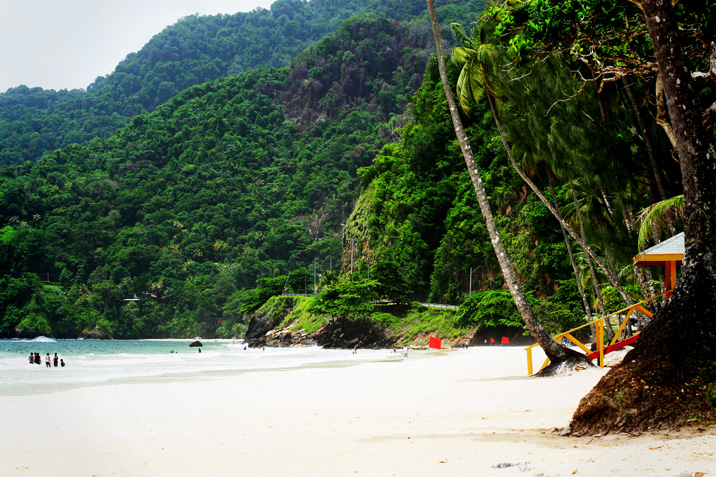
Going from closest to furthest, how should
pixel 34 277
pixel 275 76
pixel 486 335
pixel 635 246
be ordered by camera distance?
pixel 635 246 → pixel 486 335 → pixel 34 277 → pixel 275 76

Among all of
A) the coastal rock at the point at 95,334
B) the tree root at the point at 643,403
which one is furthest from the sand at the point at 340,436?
the coastal rock at the point at 95,334

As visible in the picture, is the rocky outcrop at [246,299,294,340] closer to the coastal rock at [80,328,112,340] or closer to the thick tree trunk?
the coastal rock at [80,328,112,340]

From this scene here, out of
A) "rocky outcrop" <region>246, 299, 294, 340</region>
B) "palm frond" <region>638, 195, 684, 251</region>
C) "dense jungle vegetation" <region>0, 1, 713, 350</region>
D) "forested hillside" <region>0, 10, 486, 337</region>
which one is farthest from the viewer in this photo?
"forested hillside" <region>0, 10, 486, 337</region>

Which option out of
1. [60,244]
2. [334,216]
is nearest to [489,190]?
[334,216]

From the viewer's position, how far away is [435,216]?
2322 inches

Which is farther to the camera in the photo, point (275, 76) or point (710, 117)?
point (275, 76)

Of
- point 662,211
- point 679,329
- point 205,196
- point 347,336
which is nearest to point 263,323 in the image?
point 347,336

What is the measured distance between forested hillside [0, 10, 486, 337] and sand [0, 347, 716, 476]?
78.0 metres

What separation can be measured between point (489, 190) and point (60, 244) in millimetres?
103273

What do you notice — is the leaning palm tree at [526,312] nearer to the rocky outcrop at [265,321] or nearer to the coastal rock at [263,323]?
the rocky outcrop at [265,321]

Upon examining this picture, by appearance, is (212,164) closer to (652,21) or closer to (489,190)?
(489,190)

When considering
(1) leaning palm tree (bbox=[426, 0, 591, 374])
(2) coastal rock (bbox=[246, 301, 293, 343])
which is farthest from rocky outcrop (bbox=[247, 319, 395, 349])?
(1) leaning palm tree (bbox=[426, 0, 591, 374])

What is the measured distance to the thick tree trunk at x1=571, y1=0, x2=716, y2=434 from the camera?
20.8ft

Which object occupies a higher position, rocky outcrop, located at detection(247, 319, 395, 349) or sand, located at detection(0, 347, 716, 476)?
sand, located at detection(0, 347, 716, 476)
